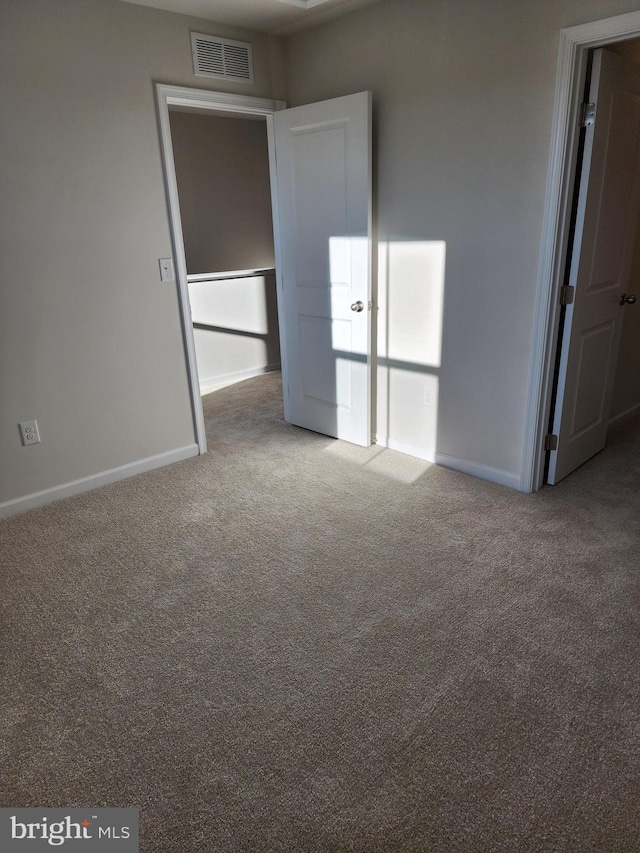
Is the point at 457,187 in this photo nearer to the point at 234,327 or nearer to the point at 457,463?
the point at 457,463

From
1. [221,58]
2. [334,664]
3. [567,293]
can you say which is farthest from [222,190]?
[334,664]

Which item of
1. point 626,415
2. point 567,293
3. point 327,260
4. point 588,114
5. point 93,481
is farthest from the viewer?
point 626,415

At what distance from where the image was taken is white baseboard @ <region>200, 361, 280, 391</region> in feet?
17.9

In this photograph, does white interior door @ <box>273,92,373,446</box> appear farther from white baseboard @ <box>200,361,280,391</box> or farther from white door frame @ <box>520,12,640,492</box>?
white baseboard @ <box>200,361,280,391</box>

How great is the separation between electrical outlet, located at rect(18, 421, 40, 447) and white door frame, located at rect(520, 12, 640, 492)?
2.64 m

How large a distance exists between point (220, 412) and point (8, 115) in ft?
8.11

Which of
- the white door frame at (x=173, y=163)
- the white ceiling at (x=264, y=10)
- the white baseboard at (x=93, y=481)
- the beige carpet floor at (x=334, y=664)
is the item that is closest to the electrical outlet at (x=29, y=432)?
the white baseboard at (x=93, y=481)

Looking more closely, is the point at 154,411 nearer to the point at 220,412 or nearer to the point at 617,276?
the point at 220,412

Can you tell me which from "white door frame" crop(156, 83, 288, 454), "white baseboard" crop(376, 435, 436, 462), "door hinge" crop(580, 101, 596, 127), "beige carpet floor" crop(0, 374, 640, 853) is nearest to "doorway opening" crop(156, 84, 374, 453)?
"white door frame" crop(156, 83, 288, 454)

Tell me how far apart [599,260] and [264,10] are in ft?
7.39

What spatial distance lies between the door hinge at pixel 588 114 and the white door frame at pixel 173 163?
1900 mm

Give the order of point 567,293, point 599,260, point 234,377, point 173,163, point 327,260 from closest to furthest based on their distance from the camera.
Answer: point 567,293 < point 599,260 < point 173,163 < point 327,260 < point 234,377

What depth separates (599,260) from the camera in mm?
2980

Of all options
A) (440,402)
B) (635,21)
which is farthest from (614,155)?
(440,402)
